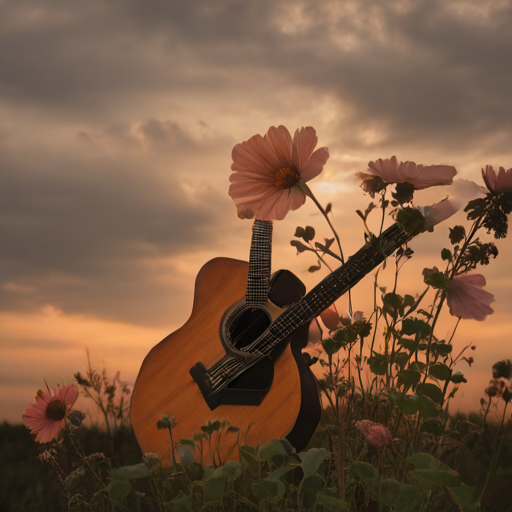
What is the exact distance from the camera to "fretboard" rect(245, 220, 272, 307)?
2766mm

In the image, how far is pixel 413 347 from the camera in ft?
7.36

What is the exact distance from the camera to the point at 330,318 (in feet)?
7.95

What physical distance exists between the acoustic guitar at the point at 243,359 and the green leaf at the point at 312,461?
2.43ft

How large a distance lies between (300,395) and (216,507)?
1.99ft

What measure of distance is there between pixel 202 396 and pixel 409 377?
111 centimetres

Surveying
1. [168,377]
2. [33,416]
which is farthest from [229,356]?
[33,416]

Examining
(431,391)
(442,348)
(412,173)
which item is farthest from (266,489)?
(412,173)

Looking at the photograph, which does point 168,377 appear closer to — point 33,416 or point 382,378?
point 33,416

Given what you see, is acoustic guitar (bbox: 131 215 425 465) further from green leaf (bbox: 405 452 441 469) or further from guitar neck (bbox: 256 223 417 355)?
green leaf (bbox: 405 452 441 469)

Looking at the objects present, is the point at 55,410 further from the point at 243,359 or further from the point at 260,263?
the point at 260,263

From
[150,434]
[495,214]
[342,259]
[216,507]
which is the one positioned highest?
[495,214]

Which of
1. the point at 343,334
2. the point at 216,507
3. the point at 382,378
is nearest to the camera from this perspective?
the point at 343,334

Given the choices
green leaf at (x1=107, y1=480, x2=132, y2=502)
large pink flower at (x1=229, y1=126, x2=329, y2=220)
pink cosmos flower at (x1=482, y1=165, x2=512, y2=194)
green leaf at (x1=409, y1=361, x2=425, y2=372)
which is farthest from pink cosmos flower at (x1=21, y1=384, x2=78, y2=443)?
pink cosmos flower at (x1=482, y1=165, x2=512, y2=194)

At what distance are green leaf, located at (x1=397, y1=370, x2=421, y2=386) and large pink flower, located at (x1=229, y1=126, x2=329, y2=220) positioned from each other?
30.4 inches
